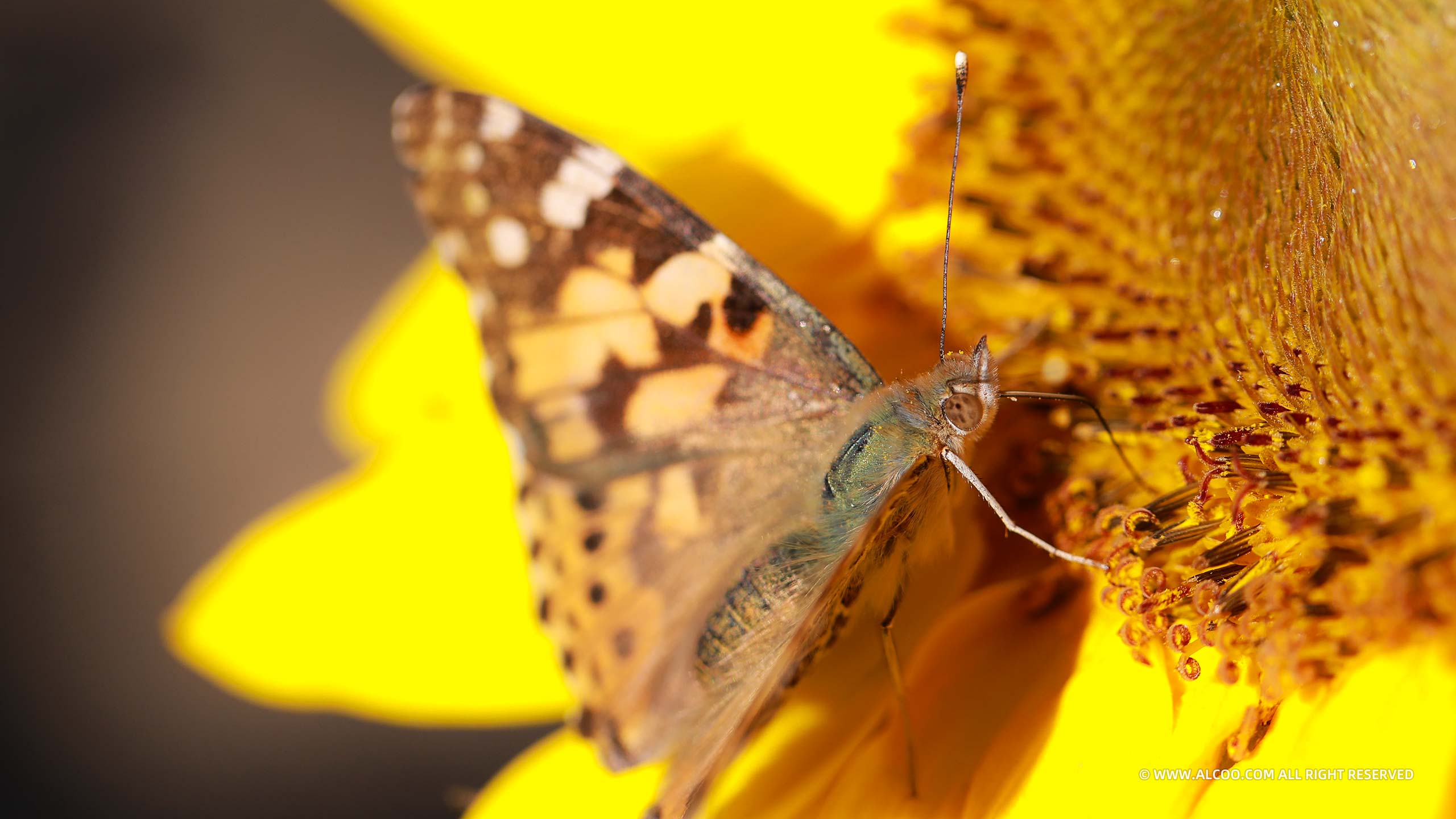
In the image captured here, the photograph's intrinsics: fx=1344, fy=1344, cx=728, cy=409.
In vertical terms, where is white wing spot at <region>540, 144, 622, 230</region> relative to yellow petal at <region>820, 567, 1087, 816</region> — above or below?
above

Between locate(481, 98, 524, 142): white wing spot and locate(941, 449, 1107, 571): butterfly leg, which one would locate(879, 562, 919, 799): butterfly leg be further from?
locate(481, 98, 524, 142): white wing spot

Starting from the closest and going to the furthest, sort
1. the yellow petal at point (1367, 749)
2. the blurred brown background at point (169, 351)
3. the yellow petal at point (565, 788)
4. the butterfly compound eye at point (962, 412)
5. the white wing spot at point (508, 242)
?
the yellow petal at point (1367, 749) → the butterfly compound eye at point (962, 412) → the white wing spot at point (508, 242) → the yellow petal at point (565, 788) → the blurred brown background at point (169, 351)

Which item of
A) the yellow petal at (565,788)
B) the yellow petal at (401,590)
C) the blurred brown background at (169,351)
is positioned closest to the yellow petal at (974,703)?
the yellow petal at (565,788)

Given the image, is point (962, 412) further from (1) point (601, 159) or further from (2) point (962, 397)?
(1) point (601, 159)

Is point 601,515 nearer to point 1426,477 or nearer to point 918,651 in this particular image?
point 918,651

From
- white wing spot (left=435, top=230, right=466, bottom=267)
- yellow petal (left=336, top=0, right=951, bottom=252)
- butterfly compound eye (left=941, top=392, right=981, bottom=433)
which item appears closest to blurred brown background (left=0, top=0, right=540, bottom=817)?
yellow petal (left=336, top=0, right=951, bottom=252)

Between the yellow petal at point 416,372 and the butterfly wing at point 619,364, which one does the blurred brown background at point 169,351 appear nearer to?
the yellow petal at point 416,372

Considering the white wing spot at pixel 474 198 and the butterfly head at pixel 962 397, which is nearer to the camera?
the butterfly head at pixel 962 397

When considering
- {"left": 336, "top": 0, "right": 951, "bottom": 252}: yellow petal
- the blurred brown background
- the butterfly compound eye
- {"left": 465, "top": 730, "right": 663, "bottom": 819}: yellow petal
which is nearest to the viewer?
the butterfly compound eye

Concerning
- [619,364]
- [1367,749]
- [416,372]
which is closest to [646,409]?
[619,364]
